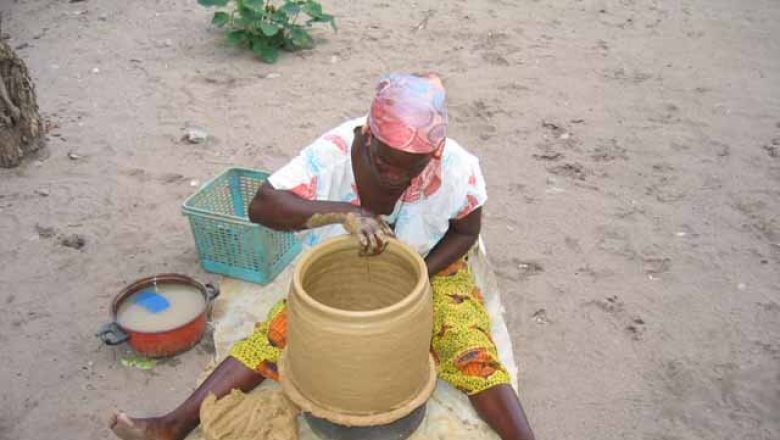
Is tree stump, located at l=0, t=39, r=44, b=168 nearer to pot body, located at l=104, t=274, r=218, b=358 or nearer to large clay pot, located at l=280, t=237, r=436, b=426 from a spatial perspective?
pot body, located at l=104, t=274, r=218, b=358

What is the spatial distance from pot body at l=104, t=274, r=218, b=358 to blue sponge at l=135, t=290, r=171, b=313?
32 mm

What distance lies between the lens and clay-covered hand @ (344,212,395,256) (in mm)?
2004

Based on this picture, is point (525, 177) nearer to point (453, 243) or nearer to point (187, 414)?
point (453, 243)

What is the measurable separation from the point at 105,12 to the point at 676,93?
473 cm

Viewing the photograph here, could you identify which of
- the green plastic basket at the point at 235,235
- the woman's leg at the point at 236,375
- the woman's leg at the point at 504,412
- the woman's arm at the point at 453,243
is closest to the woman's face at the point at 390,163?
the woman's arm at the point at 453,243

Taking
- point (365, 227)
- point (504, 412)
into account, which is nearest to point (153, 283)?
point (365, 227)

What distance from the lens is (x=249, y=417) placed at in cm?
233

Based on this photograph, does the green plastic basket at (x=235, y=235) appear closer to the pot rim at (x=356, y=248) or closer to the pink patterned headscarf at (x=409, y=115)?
the pot rim at (x=356, y=248)

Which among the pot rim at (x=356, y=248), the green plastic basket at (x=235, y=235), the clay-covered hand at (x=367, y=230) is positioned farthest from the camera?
the green plastic basket at (x=235, y=235)

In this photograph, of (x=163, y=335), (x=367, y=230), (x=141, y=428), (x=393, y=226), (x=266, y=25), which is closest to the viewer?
(x=367, y=230)

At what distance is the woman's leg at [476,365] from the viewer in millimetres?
2395

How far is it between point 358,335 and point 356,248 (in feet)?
1.08

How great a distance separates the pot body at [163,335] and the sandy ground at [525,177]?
7cm

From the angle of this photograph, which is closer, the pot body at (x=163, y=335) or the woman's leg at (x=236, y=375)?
the woman's leg at (x=236, y=375)
